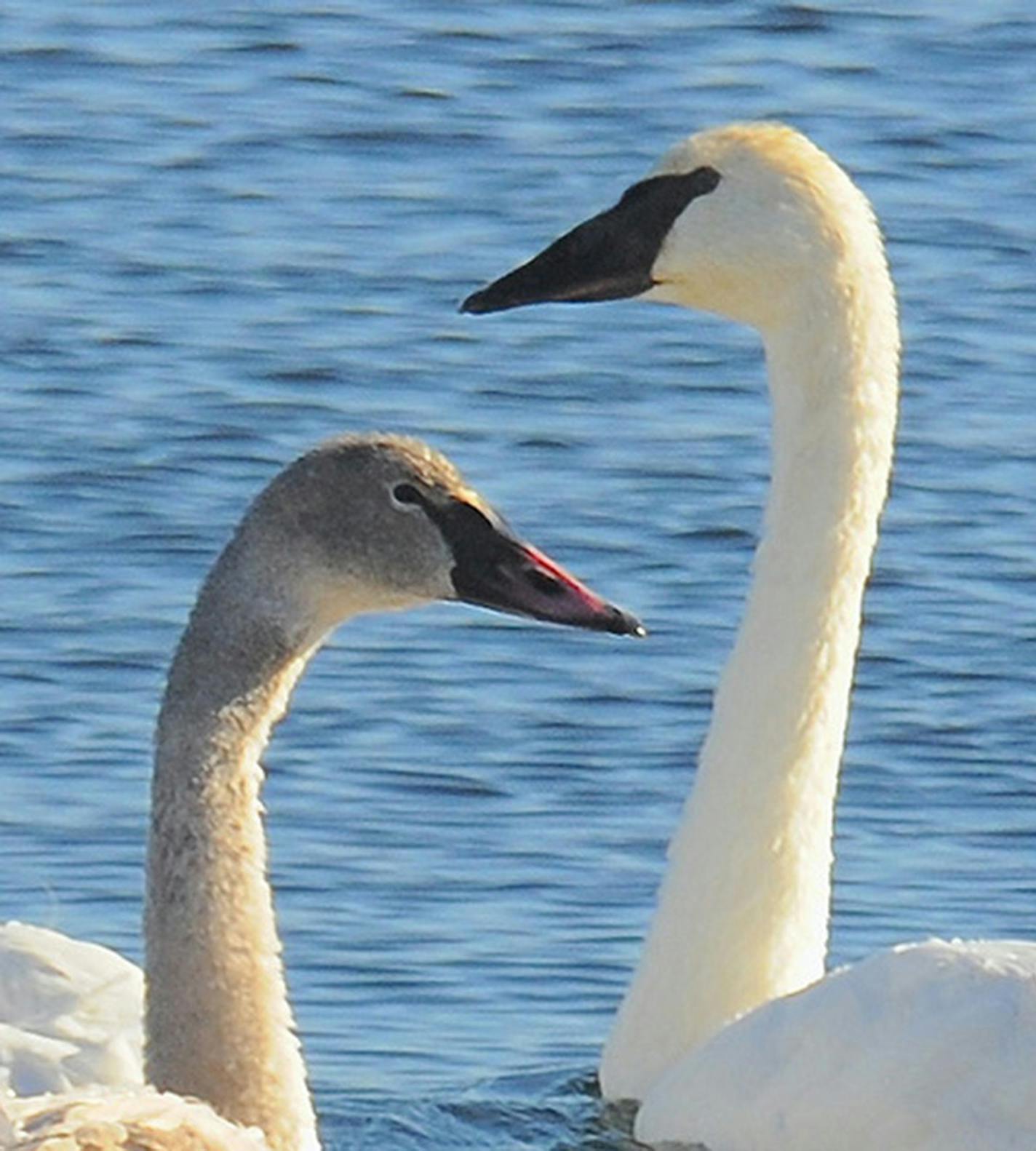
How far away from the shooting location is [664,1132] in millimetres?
8609

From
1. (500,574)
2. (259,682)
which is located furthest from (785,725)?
(259,682)

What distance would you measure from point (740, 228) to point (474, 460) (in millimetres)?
3965

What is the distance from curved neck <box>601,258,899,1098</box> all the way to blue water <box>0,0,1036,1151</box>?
0.30 meters

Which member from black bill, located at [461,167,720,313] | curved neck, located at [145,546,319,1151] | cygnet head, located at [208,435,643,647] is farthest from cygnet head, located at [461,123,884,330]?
curved neck, located at [145,546,319,1151]

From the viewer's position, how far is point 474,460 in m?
13.5

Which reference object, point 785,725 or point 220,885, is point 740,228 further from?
A: point 220,885

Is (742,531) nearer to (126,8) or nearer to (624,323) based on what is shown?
(624,323)

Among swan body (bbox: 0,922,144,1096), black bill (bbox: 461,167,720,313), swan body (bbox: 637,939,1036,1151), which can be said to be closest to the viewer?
swan body (bbox: 637,939,1036,1151)

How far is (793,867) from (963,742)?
2.42 m

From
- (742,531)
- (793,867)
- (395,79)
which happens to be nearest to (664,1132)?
(793,867)

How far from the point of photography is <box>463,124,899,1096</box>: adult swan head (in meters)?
9.38

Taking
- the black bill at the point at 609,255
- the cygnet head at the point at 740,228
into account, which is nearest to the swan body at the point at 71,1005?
the black bill at the point at 609,255

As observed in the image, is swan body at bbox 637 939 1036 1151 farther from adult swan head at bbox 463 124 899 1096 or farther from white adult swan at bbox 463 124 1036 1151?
adult swan head at bbox 463 124 899 1096

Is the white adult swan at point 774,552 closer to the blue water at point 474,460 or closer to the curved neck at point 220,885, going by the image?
the blue water at point 474,460
